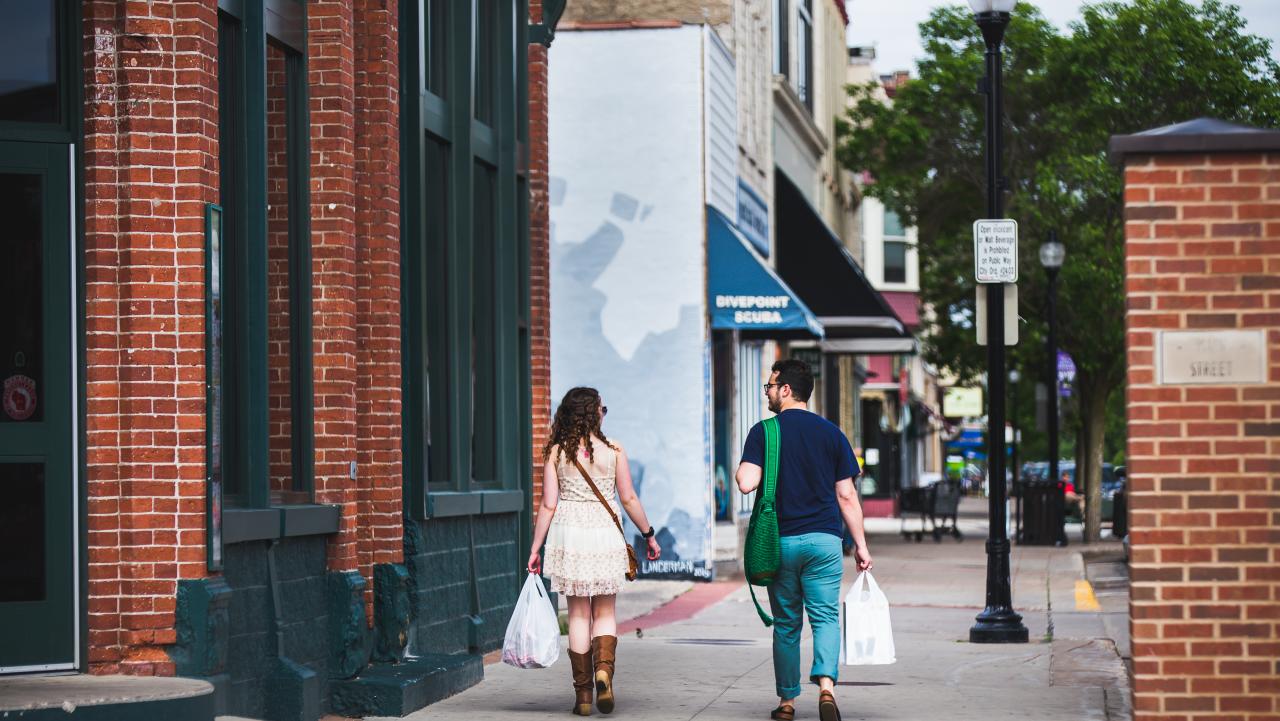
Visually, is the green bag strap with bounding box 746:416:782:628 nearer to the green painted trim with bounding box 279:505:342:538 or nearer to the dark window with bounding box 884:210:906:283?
the green painted trim with bounding box 279:505:342:538

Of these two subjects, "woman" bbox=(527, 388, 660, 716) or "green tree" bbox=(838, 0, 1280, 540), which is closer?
"woman" bbox=(527, 388, 660, 716)

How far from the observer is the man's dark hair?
1002cm

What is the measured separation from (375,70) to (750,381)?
1608 centimetres

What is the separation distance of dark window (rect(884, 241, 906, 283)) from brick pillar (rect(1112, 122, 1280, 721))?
45643 mm

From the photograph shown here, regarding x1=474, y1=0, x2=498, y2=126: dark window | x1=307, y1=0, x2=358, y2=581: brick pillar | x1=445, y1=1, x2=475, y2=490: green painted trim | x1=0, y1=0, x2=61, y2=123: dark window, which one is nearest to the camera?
x1=0, y1=0, x2=61, y2=123: dark window

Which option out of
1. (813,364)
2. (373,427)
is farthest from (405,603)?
(813,364)

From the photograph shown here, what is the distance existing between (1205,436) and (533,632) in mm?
4113

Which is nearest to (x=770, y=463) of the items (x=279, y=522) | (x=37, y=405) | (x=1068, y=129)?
(x=279, y=522)

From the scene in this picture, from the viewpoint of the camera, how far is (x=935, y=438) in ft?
344

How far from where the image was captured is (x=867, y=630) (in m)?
9.86

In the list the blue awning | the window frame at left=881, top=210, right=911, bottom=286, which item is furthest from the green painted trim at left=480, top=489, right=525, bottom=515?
the window frame at left=881, top=210, right=911, bottom=286

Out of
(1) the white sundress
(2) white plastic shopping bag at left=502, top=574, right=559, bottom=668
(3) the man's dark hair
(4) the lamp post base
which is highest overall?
(3) the man's dark hair

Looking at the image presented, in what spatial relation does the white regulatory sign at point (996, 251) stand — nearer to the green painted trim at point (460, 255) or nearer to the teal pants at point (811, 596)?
the green painted trim at point (460, 255)

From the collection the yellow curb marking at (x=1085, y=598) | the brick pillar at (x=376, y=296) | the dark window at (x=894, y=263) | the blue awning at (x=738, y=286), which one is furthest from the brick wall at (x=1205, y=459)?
the dark window at (x=894, y=263)
